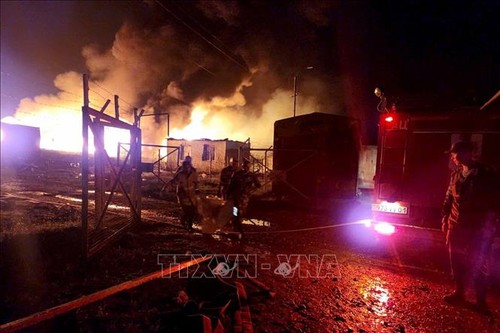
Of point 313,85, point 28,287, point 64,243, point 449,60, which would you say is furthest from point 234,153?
point 28,287

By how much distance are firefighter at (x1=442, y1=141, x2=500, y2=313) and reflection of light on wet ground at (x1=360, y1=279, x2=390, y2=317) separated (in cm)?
82

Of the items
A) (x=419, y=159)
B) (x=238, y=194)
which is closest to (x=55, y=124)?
(x=238, y=194)

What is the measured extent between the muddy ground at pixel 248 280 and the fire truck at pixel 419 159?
0.43 metres

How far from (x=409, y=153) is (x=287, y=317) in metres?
4.08

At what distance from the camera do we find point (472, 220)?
14.5 feet

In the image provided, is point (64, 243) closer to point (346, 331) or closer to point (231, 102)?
point (346, 331)

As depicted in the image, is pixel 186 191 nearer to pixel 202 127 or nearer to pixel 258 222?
pixel 258 222

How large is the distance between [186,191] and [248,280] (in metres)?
3.93

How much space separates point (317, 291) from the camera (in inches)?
191

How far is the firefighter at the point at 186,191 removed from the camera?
8.44 m

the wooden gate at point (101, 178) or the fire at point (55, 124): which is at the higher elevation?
the fire at point (55, 124)

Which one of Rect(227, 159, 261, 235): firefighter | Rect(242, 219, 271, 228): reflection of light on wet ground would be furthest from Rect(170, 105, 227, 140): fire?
Rect(227, 159, 261, 235): firefighter

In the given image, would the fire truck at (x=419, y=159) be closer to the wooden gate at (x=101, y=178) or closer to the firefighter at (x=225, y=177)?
the firefighter at (x=225, y=177)

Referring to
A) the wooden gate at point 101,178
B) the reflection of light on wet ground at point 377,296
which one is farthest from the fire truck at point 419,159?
the wooden gate at point 101,178
